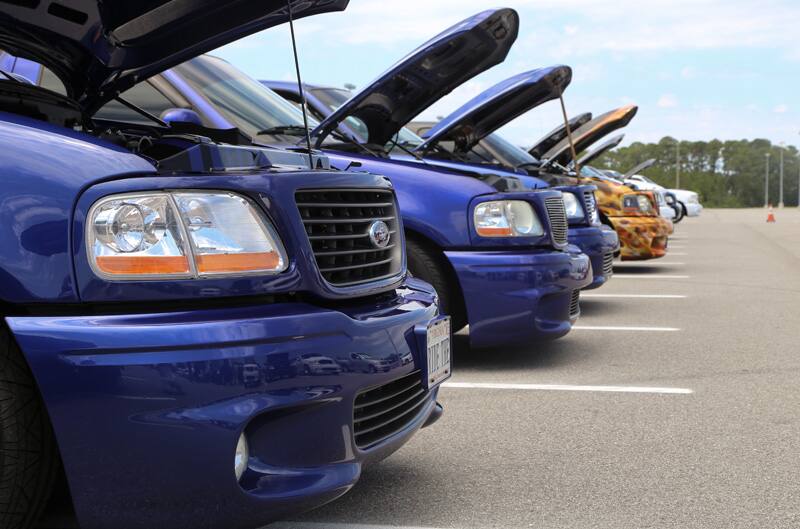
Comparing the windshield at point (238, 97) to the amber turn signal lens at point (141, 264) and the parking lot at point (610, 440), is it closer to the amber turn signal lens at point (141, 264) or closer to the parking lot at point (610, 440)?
Result: the parking lot at point (610, 440)

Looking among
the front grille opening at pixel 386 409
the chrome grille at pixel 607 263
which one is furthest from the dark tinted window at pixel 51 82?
the chrome grille at pixel 607 263

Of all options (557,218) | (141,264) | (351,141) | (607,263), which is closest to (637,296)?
(607,263)

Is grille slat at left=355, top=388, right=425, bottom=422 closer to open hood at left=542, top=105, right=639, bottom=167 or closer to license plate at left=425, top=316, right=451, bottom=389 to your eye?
license plate at left=425, top=316, right=451, bottom=389

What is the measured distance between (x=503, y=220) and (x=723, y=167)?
118060mm

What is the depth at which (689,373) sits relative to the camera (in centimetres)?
537

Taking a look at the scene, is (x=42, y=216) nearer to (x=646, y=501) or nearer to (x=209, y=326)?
(x=209, y=326)

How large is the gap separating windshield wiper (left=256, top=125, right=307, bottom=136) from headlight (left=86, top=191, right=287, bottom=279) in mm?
2623

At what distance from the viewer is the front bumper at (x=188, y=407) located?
218 centimetres

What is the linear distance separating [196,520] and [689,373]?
12.2ft

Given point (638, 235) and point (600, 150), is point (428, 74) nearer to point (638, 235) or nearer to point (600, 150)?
point (638, 235)

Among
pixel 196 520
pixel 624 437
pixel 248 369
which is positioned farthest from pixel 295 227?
pixel 624 437

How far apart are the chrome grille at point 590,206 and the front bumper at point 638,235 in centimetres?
317

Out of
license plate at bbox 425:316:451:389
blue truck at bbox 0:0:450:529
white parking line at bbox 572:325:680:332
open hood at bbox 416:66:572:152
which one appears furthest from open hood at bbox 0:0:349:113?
white parking line at bbox 572:325:680:332

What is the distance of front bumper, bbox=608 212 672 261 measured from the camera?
448 inches
